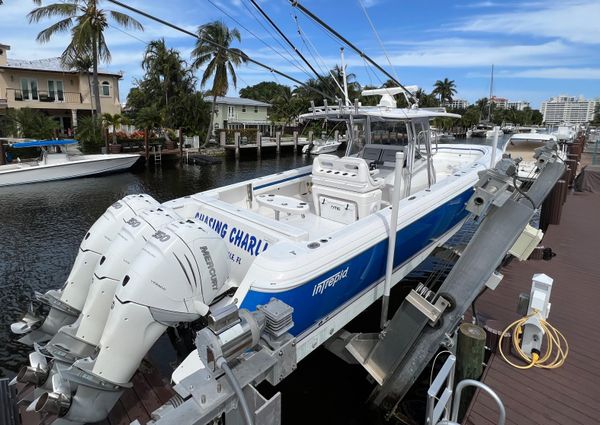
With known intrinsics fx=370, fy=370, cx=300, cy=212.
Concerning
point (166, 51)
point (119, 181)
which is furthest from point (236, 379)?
point (166, 51)

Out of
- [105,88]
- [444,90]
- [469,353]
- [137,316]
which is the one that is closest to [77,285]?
[137,316]

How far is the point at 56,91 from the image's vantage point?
3080 centimetres

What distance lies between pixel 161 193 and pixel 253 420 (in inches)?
659

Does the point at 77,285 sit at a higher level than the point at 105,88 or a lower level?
lower

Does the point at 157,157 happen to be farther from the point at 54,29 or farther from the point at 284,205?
the point at 284,205

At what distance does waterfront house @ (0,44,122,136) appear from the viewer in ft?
93.9

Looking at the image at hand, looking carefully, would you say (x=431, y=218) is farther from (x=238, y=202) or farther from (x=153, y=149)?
(x=153, y=149)

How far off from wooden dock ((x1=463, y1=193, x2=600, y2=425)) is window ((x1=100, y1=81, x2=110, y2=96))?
34.7m

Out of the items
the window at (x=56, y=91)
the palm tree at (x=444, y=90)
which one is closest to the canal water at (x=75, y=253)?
the window at (x=56, y=91)

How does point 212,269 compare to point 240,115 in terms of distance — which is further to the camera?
point 240,115

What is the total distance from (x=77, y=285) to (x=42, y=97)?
33.5 m

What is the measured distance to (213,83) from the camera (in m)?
29.2

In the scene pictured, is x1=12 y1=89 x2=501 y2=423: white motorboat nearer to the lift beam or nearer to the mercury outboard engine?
the mercury outboard engine

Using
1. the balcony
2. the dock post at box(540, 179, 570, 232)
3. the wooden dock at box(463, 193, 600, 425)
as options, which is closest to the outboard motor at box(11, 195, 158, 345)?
the wooden dock at box(463, 193, 600, 425)
